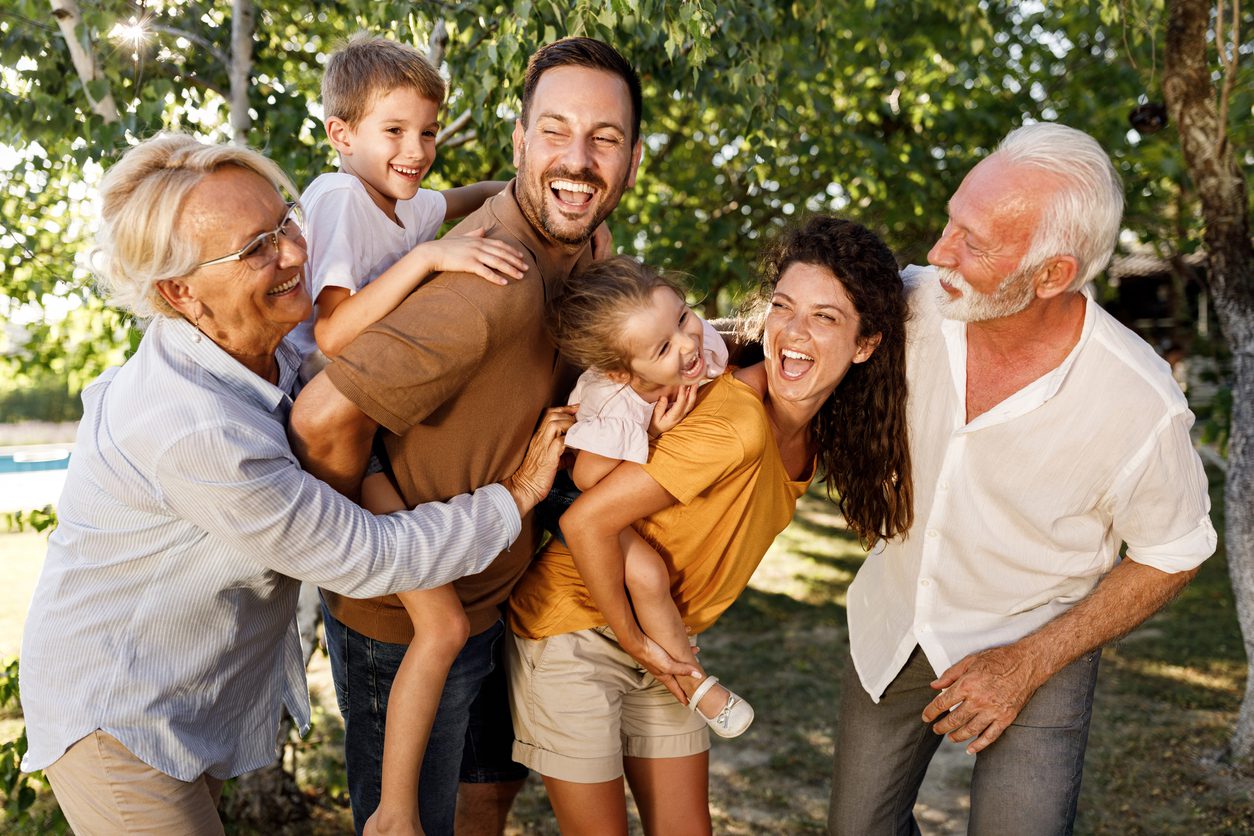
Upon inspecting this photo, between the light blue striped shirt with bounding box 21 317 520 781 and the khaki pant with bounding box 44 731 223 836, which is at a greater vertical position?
the light blue striped shirt with bounding box 21 317 520 781

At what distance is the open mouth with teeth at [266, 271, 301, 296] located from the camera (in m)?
2.09

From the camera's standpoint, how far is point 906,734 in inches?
120

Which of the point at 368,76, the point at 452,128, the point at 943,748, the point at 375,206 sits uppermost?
the point at 368,76

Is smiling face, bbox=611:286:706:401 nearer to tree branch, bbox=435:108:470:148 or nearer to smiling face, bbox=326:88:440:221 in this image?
smiling face, bbox=326:88:440:221

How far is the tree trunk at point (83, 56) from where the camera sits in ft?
11.5

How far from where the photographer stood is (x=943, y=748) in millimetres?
5469

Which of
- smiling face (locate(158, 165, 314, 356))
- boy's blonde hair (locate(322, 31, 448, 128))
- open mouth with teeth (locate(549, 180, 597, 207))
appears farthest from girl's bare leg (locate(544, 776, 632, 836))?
boy's blonde hair (locate(322, 31, 448, 128))

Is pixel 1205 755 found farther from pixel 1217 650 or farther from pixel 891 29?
pixel 891 29

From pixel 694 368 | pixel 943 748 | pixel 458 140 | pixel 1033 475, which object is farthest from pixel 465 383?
pixel 943 748

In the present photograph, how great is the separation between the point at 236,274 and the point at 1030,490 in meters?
2.04

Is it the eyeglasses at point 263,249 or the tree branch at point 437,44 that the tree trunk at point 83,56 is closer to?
the tree branch at point 437,44

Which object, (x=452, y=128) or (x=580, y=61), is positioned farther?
(x=452, y=128)

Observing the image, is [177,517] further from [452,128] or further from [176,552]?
[452,128]

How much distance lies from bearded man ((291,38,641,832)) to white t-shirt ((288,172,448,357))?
0.25 meters
